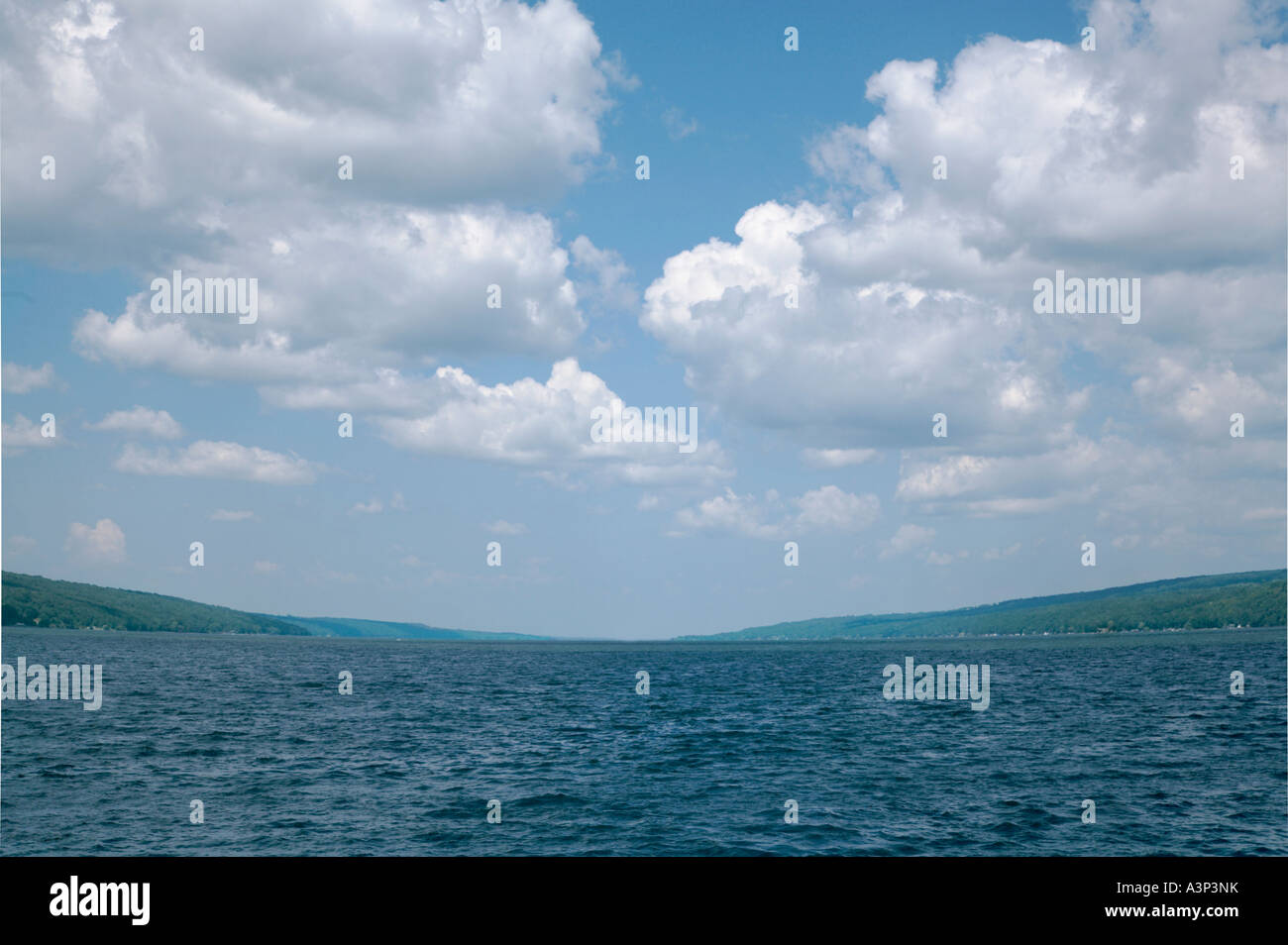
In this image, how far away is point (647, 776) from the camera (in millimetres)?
45281

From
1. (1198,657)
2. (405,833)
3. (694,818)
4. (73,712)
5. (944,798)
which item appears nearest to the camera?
(405,833)

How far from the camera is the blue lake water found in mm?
32250

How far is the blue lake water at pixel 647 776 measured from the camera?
32.2 metres

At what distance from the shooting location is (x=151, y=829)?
33.4 m
